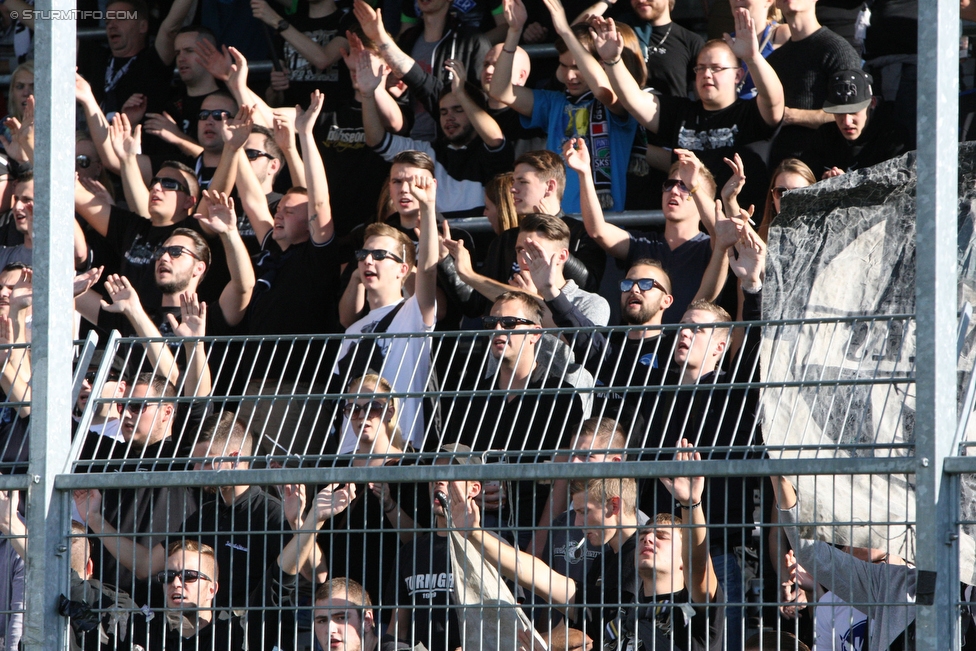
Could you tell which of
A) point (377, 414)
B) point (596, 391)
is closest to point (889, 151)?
point (377, 414)

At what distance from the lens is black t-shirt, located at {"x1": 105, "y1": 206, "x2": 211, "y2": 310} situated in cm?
662

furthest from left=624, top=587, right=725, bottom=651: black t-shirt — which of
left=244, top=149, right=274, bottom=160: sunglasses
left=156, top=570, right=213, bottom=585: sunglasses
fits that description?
left=244, top=149, right=274, bottom=160: sunglasses

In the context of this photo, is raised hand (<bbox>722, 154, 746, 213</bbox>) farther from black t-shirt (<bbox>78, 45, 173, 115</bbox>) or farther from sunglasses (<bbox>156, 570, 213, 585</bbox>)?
black t-shirt (<bbox>78, 45, 173, 115</bbox>)

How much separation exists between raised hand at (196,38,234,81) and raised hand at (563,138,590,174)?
234 centimetres

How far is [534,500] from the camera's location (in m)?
3.27

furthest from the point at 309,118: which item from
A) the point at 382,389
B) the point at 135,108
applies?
the point at 382,389

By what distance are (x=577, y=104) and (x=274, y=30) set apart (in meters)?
2.05

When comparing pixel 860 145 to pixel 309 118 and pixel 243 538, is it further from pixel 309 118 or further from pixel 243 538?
pixel 243 538

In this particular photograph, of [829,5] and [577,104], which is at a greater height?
[829,5]

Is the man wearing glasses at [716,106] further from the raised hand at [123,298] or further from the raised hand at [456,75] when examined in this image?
the raised hand at [123,298]

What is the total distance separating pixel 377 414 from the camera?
4430mm

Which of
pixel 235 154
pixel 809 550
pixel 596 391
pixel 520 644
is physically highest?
pixel 235 154

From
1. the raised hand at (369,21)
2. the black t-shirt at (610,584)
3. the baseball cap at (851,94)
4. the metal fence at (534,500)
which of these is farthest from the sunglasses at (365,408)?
the raised hand at (369,21)

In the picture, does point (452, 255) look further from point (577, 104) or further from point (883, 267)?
point (883, 267)
